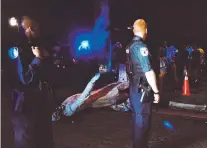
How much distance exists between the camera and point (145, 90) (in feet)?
16.2

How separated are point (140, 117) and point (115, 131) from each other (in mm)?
2282

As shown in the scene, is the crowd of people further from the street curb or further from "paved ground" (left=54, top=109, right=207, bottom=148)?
"paved ground" (left=54, top=109, right=207, bottom=148)

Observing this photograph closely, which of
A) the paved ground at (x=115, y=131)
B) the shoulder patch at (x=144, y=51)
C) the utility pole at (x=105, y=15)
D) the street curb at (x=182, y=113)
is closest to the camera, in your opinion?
the shoulder patch at (x=144, y=51)

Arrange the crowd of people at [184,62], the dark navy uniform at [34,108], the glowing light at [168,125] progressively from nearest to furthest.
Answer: the dark navy uniform at [34,108]
the glowing light at [168,125]
the crowd of people at [184,62]

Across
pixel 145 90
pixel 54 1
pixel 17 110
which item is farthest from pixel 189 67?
pixel 54 1

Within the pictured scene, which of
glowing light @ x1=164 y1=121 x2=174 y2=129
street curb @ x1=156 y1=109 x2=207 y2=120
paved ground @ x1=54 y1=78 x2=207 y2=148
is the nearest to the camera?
paved ground @ x1=54 y1=78 x2=207 y2=148

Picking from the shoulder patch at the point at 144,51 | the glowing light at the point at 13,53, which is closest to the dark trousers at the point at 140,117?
the shoulder patch at the point at 144,51

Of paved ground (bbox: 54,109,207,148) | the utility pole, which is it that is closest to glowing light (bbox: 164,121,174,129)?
paved ground (bbox: 54,109,207,148)

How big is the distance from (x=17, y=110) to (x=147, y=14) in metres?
19.6

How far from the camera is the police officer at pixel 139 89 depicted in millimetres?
4898

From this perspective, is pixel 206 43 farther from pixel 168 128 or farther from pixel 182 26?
pixel 168 128

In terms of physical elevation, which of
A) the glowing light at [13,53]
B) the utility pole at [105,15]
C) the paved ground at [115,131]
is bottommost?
the paved ground at [115,131]

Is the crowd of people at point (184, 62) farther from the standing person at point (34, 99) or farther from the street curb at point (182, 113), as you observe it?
the standing person at point (34, 99)

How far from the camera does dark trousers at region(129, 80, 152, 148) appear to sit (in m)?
4.99
